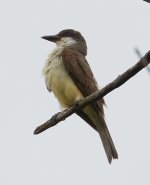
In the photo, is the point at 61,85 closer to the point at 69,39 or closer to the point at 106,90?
the point at 69,39

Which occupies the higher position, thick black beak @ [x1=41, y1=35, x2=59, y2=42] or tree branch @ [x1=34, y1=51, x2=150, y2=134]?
thick black beak @ [x1=41, y1=35, x2=59, y2=42]

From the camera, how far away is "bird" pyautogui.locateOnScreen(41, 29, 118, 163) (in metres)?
7.50

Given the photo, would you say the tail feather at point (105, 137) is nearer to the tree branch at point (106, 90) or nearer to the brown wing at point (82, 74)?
the brown wing at point (82, 74)

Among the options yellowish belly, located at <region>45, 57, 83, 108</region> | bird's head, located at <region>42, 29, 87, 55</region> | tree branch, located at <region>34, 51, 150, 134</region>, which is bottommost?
tree branch, located at <region>34, 51, 150, 134</region>

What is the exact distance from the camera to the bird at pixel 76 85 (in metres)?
7.50

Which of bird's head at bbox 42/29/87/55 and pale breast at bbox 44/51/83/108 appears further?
bird's head at bbox 42/29/87/55

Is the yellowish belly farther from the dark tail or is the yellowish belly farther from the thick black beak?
the thick black beak

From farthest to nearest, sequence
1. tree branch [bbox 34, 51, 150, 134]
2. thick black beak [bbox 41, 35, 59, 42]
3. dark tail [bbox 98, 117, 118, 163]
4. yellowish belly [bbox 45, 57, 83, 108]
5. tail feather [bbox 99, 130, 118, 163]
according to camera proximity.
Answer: thick black beak [bbox 41, 35, 59, 42]
yellowish belly [bbox 45, 57, 83, 108]
dark tail [bbox 98, 117, 118, 163]
tail feather [bbox 99, 130, 118, 163]
tree branch [bbox 34, 51, 150, 134]

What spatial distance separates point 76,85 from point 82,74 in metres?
0.17

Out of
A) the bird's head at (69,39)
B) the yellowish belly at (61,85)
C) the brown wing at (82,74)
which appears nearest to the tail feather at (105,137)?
the brown wing at (82,74)

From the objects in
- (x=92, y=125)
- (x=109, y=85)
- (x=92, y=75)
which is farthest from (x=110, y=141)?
(x=109, y=85)

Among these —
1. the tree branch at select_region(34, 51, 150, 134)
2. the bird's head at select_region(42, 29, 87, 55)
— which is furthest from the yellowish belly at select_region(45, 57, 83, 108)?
the tree branch at select_region(34, 51, 150, 134)

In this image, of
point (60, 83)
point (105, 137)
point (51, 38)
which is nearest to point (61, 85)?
point (60, 83)

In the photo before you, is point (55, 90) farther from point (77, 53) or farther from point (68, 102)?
point (77, 53)
